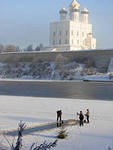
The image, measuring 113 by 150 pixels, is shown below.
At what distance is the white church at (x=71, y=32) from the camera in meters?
61.6

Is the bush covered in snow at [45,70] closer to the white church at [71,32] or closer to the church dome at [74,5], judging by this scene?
the white church at [71,32]

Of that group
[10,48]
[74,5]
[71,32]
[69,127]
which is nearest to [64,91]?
[69,127]

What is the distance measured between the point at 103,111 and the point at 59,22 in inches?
2038

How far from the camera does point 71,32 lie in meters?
62.0

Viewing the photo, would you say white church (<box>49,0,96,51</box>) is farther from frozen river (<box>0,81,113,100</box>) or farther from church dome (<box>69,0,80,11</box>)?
frozen river (<box>0,81,113,100</box>)

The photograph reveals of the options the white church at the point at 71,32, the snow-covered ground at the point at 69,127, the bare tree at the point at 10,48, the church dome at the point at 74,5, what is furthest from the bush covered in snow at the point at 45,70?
the snow-covered ground at the point at 69,127

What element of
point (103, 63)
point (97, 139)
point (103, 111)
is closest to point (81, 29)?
point (103, 63)

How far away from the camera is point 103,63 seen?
44500 mm

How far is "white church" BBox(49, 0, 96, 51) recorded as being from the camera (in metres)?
61.6

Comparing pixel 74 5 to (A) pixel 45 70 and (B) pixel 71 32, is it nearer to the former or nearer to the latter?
(B) pixel 71 32

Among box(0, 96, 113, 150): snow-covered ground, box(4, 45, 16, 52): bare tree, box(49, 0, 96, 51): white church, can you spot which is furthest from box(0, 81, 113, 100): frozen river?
box(4, 45, 16, 52): bare tree

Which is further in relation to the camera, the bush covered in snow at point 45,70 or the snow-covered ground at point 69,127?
the bush covered in snow at point 45,70

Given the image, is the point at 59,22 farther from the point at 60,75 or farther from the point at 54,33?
the point at 60,75

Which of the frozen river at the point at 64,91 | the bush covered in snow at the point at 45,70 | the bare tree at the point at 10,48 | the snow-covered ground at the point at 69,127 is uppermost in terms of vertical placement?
the bare tree at the point at 10,48
